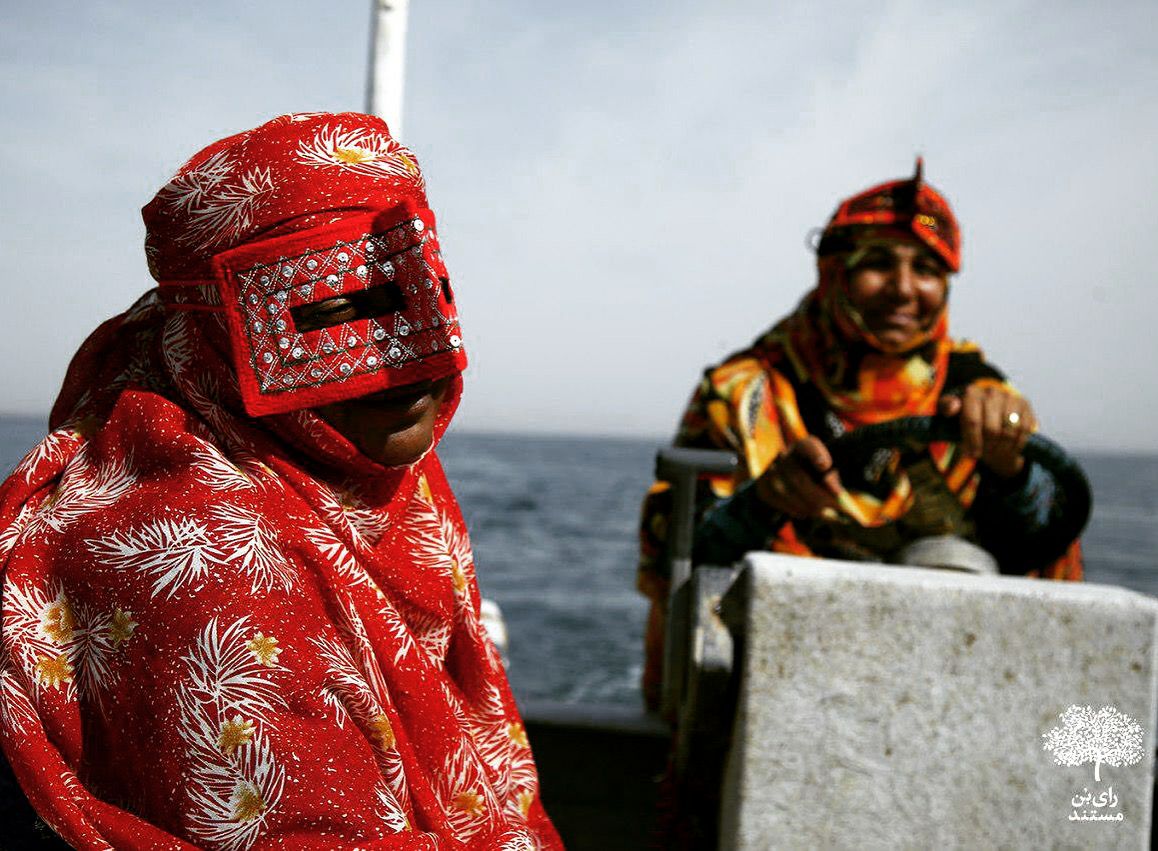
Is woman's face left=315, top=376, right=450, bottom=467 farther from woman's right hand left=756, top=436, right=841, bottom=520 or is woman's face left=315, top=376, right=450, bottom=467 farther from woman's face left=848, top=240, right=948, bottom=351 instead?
woman's face left=848, top=240, right=948, bottom=351

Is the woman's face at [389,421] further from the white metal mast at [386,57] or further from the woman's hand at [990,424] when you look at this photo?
the white metal mast at [386,57]

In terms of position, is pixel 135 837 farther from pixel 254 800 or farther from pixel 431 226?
pixel 431 226

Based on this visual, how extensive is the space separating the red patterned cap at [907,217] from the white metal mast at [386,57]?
5.73 ft

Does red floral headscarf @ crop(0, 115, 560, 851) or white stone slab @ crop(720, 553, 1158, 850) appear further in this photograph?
white stone slab @ crop(720, 553, 1158, 850)

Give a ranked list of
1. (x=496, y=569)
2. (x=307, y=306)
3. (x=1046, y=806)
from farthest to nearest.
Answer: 1. (x=496, y=569)
2. (x=1046, y=806)
3. (x=307, y=306)

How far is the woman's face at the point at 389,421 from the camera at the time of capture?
153cm

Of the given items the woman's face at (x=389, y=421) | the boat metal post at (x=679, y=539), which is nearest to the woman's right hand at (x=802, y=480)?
the boat metal post at (x=679, y=539)

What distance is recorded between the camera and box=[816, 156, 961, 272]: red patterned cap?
334cm

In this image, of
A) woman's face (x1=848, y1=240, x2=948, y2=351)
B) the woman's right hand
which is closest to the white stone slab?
the woman's right hand

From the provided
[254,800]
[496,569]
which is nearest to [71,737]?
[254,800]

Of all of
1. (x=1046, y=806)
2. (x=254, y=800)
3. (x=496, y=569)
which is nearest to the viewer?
(x=254, y=800)

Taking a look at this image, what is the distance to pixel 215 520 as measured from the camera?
1.36 metres

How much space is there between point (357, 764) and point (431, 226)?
798mm

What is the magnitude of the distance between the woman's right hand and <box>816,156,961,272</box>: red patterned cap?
90 cm
